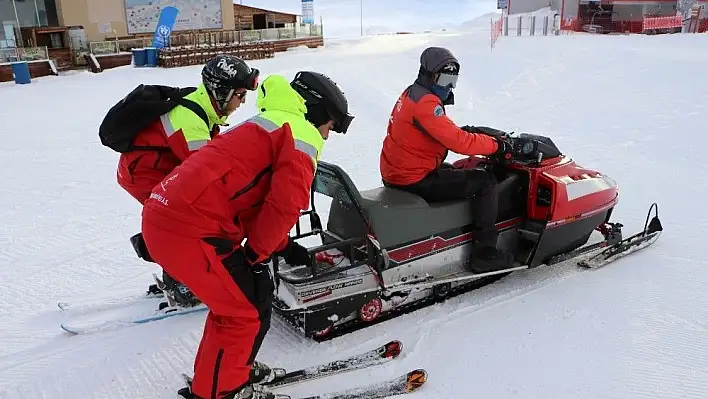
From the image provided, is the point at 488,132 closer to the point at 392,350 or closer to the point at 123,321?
the point at 392,350

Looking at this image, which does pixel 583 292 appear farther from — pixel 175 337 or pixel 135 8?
pixel 135 8

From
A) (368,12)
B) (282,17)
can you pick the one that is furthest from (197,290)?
(368,12)

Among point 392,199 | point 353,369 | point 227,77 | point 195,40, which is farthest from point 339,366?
point 195,40

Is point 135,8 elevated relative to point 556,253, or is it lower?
elevated

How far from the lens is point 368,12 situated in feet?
244

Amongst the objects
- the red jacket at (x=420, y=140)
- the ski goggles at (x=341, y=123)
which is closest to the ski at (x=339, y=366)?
the red jacket at (x=420, y=140)

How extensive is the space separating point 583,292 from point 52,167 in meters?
6.60

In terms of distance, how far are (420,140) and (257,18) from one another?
28767mm

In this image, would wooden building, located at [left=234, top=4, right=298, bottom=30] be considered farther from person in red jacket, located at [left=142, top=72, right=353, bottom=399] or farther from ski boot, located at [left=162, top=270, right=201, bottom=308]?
person in red jacket, located at [left=142, top=72, right=353, bottom=399]

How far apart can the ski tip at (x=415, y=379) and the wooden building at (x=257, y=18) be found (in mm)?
27607

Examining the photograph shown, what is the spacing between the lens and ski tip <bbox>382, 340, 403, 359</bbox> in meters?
3.38

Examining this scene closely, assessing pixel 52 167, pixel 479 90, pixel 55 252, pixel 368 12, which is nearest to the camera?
pixel 55 252

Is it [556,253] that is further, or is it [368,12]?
[368,12]

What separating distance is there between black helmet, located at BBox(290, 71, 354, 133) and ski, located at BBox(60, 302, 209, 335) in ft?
6.20
